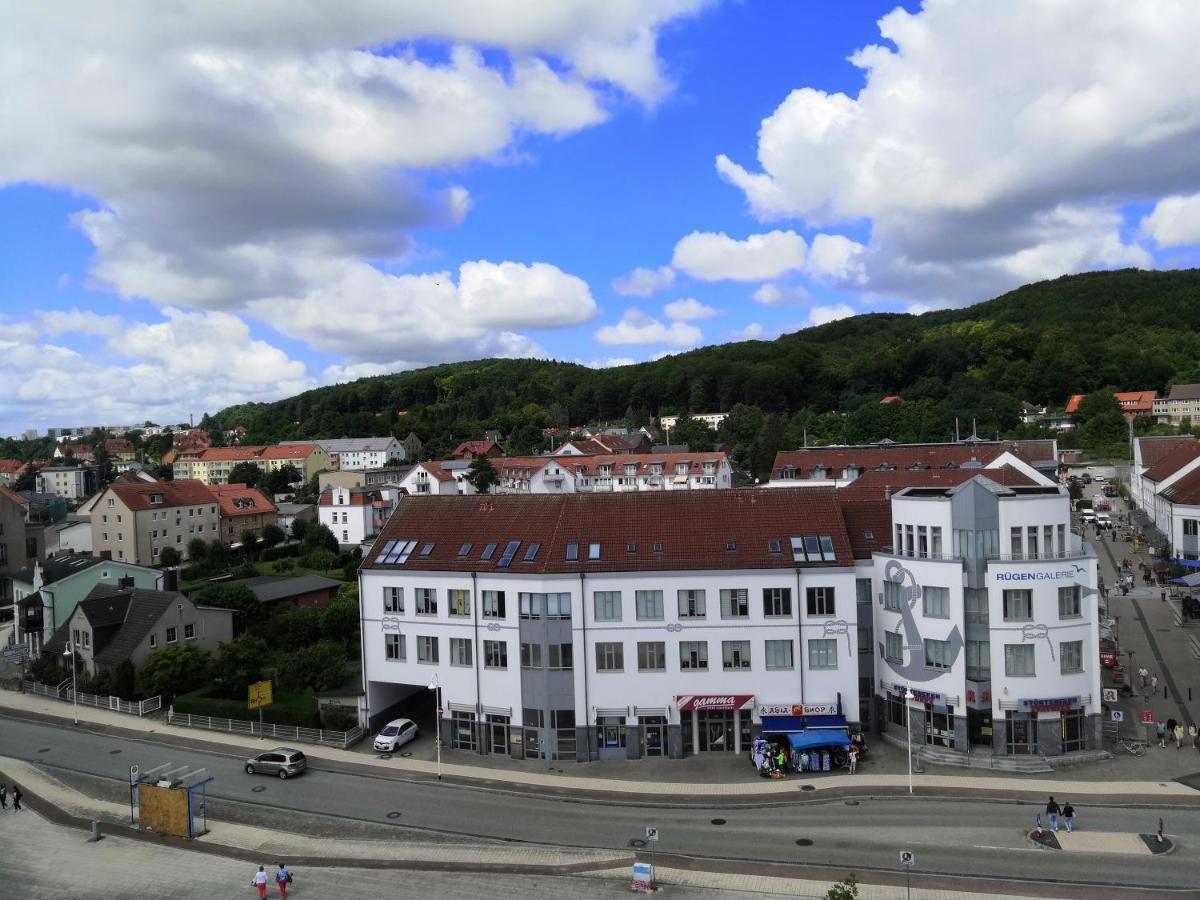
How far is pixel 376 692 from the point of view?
3919 cm

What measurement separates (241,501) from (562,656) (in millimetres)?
A: 80682

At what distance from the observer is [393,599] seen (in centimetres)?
3856

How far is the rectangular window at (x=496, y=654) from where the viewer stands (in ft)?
118

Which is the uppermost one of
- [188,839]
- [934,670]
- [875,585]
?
[875,585]

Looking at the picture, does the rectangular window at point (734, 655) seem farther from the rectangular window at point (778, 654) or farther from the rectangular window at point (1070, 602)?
the rectangular window at point (1070, 602)

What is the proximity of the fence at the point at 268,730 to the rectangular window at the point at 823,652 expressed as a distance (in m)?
20.8

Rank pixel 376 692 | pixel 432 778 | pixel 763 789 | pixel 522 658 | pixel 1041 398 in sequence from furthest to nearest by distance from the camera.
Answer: pixel 1041 398 → pixel 376 692 → pixel 522 658 → pixel 432 778 → pixel 763 789

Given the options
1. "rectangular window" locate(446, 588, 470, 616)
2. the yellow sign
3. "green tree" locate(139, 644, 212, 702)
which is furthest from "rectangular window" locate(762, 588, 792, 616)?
"green tree" locate(139, 644, 212, 702)

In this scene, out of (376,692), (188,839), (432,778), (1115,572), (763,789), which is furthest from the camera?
(1115,572)

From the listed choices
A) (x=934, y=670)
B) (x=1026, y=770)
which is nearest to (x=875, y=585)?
(x=934, y=670)

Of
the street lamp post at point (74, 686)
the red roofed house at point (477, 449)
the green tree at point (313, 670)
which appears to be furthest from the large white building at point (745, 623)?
the red roofed house at point (477, 449)

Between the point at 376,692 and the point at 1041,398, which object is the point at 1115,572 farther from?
the point at 1041,398

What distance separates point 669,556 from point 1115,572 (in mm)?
47638

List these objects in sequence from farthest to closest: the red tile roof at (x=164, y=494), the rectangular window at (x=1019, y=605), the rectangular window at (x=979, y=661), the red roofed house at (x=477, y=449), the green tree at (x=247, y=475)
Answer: the red roofed house at (x=477, y=449) < the green tree at (x=247, y=475) < the red tile roof at (x=164, y=494) < the rectangular window at (x=979, y=661) < the rectangular window at (x=1019, y=605)
